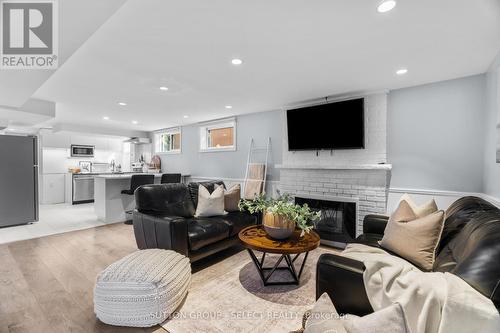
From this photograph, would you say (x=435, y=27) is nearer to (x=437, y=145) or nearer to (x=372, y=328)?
(x=437, y=145)

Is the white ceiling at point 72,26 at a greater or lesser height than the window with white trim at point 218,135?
greater

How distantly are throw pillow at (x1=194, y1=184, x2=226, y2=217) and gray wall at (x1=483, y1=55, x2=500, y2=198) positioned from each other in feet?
10.2

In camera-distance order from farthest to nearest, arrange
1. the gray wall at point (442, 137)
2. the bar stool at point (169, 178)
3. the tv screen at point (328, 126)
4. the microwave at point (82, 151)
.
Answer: the microwave at point (82, 151), the bar stool at point (169, 178), the tv screen at point (328, 126), the gray wall at point (442, 137)

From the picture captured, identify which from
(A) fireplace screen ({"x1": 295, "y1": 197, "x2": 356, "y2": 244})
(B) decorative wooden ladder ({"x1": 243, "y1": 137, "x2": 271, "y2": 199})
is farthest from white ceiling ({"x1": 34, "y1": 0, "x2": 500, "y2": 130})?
(A) fireplace screen ({"x1": 295, "y1": 197, "x2": 356, "y2": 244})

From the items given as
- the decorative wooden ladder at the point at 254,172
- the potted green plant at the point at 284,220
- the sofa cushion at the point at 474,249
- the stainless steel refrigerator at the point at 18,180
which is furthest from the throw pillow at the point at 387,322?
the stainless steel refrigerator at the point at 18,180

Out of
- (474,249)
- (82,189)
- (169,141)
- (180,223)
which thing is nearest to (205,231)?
(180,223)

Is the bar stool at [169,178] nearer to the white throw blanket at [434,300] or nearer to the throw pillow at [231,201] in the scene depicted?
the throw pillow at [231,201]

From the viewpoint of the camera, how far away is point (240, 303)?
2055 mm

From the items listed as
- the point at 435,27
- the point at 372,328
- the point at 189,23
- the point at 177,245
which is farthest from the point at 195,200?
the point at 435,27

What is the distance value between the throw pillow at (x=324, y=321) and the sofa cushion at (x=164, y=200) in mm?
2272

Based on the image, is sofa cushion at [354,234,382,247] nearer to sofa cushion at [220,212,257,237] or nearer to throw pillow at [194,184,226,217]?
sofa cushion at [220,212,257,237]

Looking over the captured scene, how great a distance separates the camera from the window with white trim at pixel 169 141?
6935 mm

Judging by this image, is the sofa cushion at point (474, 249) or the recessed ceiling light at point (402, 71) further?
the recessed ceiling light at point (402, 71)

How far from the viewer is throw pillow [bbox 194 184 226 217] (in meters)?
3.27
